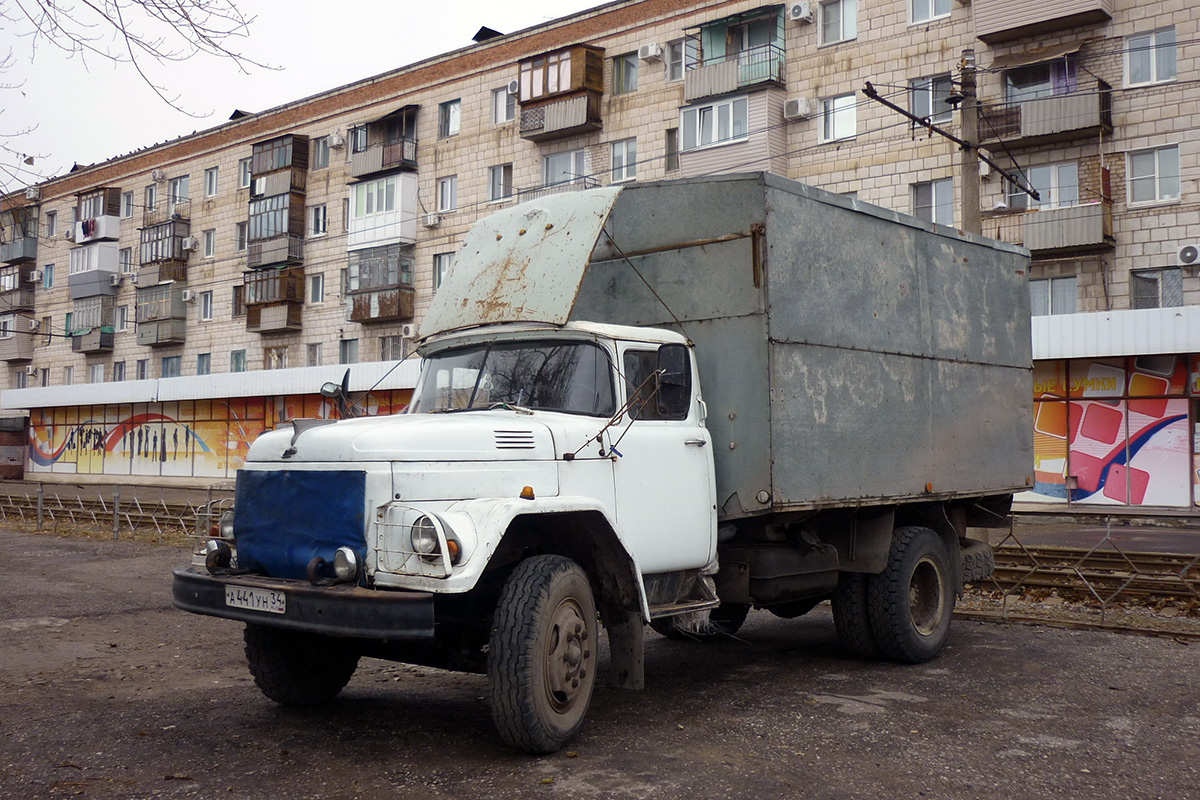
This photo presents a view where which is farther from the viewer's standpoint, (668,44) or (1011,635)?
(668,44)

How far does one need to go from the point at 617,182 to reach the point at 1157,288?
46.9ft

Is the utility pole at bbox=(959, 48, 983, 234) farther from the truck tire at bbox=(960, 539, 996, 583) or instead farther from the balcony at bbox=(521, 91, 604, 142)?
the balcony at bbox=(521, 91, 604, 142)

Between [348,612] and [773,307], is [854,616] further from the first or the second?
[348,612]

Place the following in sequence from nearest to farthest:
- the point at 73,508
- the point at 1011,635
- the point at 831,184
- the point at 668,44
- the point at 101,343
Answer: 1. the point at 1011,635
2. the point at 73,508
3. the point at 831,184
4. the point at 668,44
5. the point at 101,343

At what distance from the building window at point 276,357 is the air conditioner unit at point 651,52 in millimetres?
19430

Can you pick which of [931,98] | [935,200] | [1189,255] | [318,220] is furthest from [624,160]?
[1189,255]

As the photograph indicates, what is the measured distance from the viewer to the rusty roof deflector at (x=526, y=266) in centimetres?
692

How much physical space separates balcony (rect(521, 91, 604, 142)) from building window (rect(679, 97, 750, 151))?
3.81 metres

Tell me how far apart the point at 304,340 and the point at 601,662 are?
37.6 meters

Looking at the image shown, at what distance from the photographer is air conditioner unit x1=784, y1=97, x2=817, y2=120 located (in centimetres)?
3031

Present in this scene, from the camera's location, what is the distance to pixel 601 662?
8.50 metres

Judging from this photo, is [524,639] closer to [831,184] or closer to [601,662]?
[601,662]

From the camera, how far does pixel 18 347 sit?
59.6 m

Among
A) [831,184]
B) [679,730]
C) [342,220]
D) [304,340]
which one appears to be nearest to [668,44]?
[831,184]
